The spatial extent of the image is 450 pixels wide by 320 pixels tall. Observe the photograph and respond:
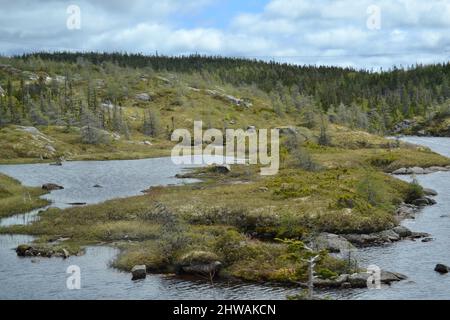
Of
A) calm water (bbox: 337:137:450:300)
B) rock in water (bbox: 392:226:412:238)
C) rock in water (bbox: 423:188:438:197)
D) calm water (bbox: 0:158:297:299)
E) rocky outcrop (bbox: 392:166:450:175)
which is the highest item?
rocky outcrop (bbox: 392:166:450:175)

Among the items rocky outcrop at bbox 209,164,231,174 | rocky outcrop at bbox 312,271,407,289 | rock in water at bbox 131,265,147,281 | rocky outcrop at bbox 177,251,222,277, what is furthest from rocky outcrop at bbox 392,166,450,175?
rock in water at bbox 131,265,147,281

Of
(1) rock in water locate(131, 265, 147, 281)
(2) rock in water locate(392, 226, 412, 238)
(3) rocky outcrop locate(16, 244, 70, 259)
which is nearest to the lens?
(1) rock in water locate(131, 265, 147, 281)

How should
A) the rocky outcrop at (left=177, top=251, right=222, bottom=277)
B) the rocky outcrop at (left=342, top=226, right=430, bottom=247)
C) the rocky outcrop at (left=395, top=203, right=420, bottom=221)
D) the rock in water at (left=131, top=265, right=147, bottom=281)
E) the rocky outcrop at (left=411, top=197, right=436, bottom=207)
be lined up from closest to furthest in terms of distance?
the rock in water at (left=131, top=265, right=147, bottom=281)
the rocky outcrop at (left=177, top=251, right=222, bottom=277)
the rocky outcrop at (left=342, top=226, right=430, bottom=247)
the rocky outcrop at (left=395, top=203, right=420, bottom=221)
the rocky outcrop at (left=411, top=197, right=436, bottom=207)

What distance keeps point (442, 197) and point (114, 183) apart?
188 feet

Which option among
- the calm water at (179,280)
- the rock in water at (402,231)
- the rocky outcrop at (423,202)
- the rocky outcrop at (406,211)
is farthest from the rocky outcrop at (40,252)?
the rocky outcrop at (423,202)

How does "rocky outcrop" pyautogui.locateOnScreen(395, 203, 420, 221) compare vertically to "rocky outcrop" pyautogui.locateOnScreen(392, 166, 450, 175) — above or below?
below

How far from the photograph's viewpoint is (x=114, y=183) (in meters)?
104

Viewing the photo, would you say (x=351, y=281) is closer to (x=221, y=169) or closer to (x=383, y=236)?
(x=383, y=236)

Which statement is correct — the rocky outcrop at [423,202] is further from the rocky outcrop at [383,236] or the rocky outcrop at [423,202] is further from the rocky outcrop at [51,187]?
the rocky outcrop at [51,187]

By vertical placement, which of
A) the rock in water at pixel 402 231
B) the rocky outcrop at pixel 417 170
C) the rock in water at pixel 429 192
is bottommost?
the rock in water at pixel 402 231

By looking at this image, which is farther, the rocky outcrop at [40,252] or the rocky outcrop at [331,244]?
the rocky outcrop at [40,252]

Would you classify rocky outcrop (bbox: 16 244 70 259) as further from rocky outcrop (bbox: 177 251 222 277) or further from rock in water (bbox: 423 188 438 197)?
rock in water (bbox: 423 188 438 197)

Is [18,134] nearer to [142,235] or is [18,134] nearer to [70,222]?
[70,222]
